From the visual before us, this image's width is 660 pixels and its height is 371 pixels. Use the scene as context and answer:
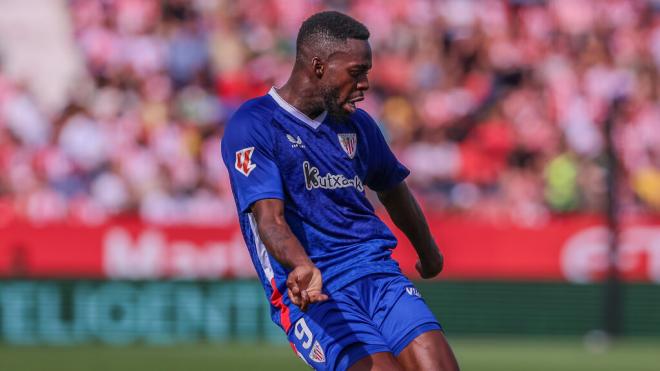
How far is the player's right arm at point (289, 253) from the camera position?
237 inches

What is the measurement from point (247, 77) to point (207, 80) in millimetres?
603

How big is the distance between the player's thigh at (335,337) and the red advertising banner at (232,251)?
9.85m

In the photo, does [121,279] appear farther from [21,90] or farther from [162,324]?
[21,90]

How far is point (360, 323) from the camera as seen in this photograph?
6605 millimetres

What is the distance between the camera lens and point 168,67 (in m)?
20.6

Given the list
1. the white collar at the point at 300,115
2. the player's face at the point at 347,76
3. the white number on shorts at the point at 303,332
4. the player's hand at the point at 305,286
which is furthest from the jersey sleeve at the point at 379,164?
the player's hand at the point at 305,286

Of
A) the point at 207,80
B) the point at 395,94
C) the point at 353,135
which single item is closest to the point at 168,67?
the point at 207,80

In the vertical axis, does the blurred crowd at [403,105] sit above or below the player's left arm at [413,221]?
below

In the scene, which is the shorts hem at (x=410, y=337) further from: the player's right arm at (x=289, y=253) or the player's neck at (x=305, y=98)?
the player's neck at (x=305, y=98)

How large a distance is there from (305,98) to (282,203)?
0.60 m

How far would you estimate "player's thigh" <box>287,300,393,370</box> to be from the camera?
6512 mm

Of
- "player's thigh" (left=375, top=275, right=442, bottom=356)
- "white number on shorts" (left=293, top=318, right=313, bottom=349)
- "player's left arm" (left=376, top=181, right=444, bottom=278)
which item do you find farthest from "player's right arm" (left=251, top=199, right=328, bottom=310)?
"player's left arm" (left=376, top=181, right=444, bottom=278)

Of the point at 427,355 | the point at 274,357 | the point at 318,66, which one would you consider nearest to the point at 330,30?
the point at 318,66

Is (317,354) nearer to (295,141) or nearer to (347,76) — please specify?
(295,141)
